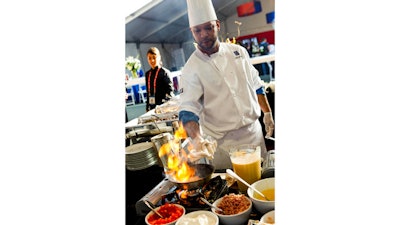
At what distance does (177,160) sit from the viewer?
3.62 feet

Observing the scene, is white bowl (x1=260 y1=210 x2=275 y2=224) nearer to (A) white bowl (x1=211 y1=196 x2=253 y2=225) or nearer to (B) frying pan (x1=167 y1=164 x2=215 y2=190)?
(A) white bowl (x1=211 y1=196 x2=253 y2=225)

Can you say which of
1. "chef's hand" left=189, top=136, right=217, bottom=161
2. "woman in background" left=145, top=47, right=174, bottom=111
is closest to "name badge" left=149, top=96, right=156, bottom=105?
"woman in background" left=145, top=47, right=174, bottom=111

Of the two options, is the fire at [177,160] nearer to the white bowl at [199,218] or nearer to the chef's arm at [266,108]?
the white bowl at [199,218]

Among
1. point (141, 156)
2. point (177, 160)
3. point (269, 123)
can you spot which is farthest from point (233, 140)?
point (141, 156)

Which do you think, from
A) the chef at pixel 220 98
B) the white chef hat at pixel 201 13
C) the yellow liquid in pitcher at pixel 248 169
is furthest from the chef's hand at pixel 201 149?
the white chef hat at pixel 201 13

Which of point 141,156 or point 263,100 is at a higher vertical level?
point 263,100

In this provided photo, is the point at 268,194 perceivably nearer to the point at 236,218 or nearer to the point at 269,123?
the point at 236,218

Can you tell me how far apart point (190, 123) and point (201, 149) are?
0.48 ft

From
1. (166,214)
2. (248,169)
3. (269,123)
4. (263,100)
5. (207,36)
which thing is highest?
(207,36)

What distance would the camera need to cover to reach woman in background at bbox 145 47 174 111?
110cm

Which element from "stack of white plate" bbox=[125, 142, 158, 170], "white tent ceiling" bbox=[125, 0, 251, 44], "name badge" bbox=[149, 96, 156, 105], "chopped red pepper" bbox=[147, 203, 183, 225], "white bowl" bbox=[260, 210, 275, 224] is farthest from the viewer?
"name badge" bbox=[149, 96, 156, 105]

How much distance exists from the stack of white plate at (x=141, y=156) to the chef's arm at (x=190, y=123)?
0.17 m

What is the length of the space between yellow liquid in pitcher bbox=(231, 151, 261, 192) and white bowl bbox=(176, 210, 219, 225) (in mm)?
216

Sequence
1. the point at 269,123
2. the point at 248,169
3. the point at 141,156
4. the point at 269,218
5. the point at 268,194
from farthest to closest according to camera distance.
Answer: the point at 269,123 → the point at 141,156 → the point at 248,169 → the point at 268,194 → the point at 269,218
